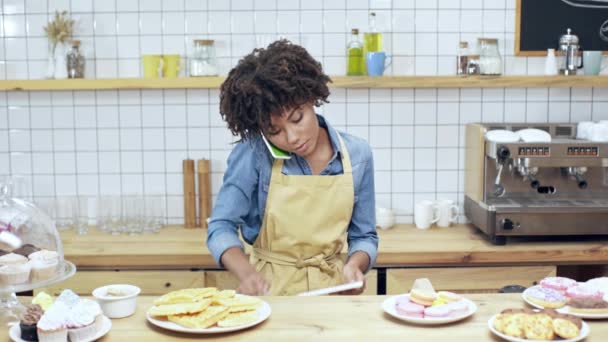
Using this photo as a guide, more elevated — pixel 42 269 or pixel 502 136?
pixel 502 136

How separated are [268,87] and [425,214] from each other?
1.69 meters

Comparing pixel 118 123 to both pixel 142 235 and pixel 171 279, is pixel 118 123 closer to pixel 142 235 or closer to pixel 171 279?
pixel 142 235

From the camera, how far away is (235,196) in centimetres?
236

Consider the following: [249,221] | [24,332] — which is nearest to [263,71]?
[249,221]

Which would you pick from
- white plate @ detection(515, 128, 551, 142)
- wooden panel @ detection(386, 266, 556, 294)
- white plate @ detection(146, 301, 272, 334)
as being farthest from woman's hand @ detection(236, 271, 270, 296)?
white plate @ detection(515, 128, 551, 142)

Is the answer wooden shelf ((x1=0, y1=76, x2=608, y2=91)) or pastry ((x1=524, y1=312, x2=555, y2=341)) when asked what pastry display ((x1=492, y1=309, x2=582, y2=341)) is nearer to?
pastry ((x1=524, y1=312, x2=555, y2=341))

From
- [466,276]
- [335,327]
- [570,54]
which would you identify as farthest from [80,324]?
[570,54]

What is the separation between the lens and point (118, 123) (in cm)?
366

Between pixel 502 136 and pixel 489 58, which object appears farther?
pixel 489 58

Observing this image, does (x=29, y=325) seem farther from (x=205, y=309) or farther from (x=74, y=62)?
(x=74, y=62)

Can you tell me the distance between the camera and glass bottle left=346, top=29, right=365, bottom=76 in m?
3.50

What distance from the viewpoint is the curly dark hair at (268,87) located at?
2057mm

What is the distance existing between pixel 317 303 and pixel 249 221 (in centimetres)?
63

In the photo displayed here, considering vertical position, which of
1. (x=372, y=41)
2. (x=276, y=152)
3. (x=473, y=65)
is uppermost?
(x=372, y=41)
